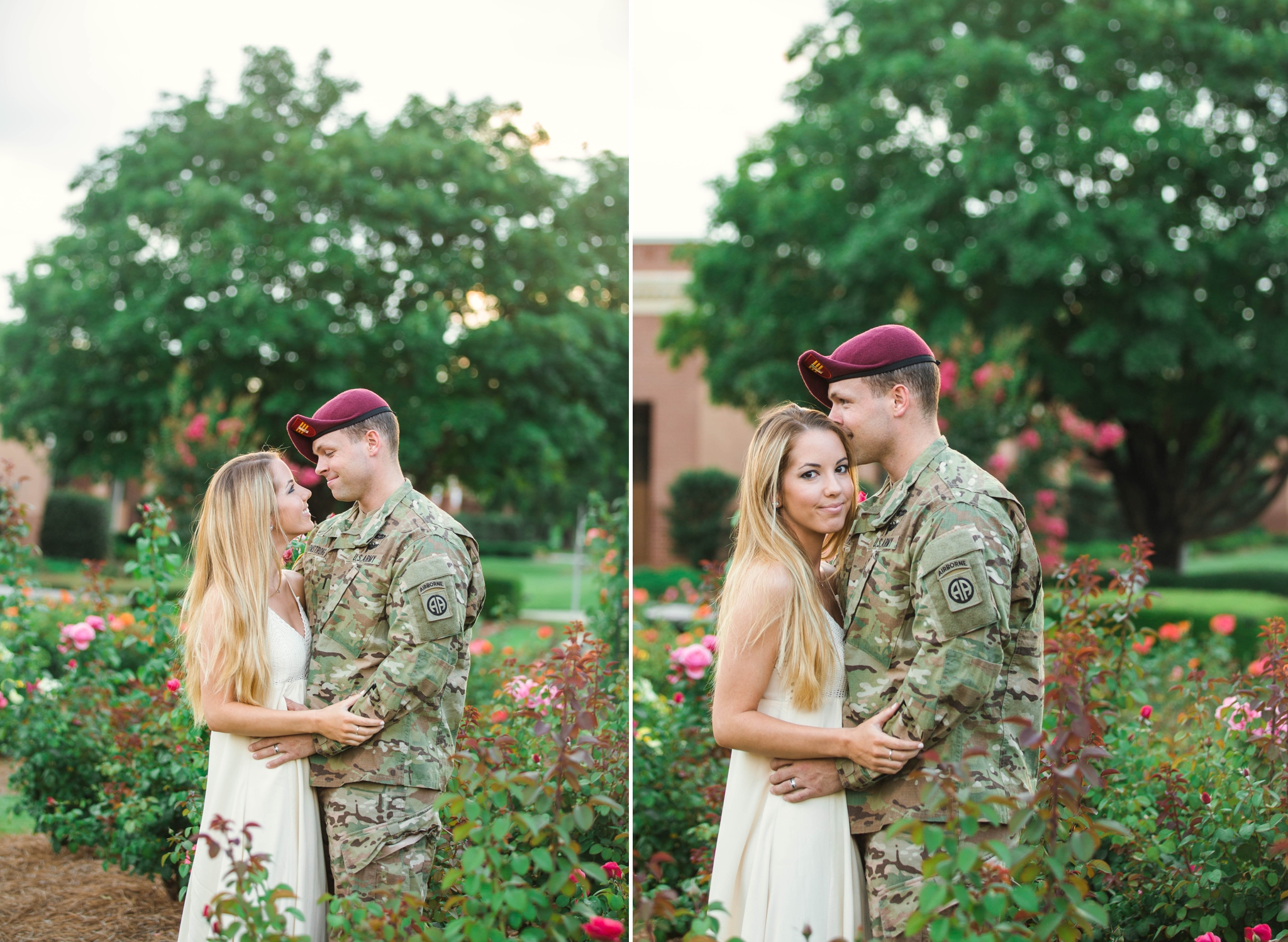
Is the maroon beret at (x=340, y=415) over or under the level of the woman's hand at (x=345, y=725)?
over

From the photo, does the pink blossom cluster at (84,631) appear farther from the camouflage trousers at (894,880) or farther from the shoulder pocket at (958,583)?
the shoulder pocket at (958,583)

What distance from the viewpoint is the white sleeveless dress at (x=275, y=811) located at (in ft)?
10.0

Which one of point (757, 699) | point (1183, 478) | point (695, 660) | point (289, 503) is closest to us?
point (757, 699)

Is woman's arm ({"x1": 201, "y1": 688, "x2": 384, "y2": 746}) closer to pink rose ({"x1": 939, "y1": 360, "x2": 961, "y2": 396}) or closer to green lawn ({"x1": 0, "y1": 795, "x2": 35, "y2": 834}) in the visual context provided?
green lawn ({"x1": 0, "y1": 795, "x2": 35, "y2": 834})

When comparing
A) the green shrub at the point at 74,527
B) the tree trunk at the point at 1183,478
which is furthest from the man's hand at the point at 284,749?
the green shrub at the point at 74,527

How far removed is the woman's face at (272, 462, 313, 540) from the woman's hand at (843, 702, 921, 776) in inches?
73.4

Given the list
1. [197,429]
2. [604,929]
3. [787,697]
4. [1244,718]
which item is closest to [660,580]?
[197,429]

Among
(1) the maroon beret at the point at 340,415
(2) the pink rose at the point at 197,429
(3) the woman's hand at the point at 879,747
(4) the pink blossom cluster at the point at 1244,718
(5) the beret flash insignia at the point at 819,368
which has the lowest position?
(4) the pink blossom cluster at the point at 1244,718

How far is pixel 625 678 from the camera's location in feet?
14.8

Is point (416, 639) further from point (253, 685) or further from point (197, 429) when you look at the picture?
point (197, 429)

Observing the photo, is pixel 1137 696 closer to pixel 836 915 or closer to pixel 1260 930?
pixel 1260 930

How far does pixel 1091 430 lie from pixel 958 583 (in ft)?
44.7

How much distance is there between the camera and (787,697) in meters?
2.81

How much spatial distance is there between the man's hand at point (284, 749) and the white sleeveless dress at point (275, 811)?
3 cm
